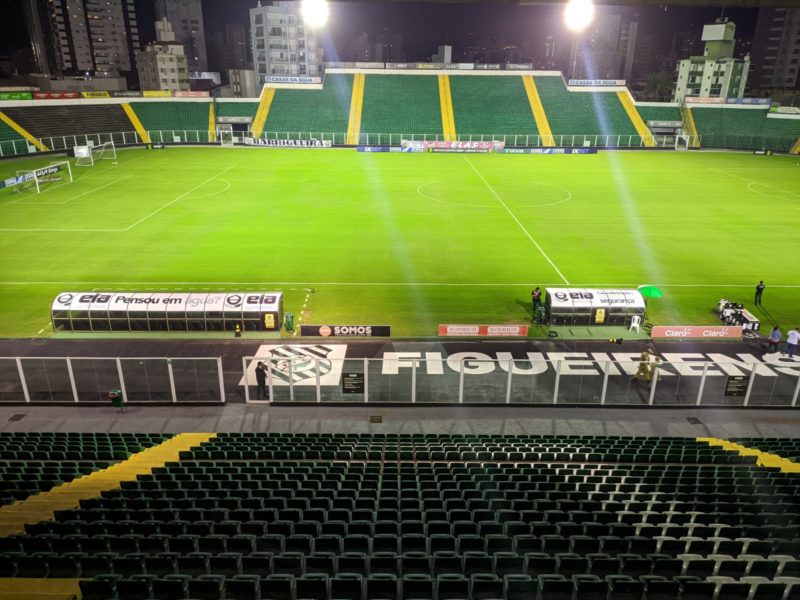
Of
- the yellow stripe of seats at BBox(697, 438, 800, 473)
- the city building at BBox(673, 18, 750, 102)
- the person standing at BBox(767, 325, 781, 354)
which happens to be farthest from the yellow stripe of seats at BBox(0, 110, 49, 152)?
the city building at BBox(673, 18, 750, 102)

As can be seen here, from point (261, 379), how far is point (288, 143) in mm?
72480

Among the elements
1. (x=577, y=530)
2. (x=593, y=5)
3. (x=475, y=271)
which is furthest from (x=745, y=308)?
(x=577, y=530)

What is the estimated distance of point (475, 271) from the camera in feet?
109

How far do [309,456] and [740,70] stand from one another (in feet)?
458

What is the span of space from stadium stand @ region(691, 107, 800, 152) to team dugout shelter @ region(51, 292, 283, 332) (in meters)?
87.8

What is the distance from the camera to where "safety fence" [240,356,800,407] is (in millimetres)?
19531

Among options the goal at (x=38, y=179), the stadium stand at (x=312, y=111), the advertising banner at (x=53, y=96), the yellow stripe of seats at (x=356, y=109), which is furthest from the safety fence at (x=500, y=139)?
the goal at (x=38, y=179)

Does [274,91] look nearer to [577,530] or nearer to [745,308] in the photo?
[745,308]

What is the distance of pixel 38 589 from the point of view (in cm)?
768

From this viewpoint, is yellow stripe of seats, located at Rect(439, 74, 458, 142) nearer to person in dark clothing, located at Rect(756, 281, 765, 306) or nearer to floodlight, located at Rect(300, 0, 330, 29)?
floodlight, located at Rect(300, 0, 330, 29)

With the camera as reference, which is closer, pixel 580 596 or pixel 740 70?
pixel 580 596

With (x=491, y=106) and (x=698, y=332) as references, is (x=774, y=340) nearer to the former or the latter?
(x=698, y=332)

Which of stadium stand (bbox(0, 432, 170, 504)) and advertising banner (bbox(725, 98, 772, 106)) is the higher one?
advertising banner (bbox(725, 98, 772, 106))

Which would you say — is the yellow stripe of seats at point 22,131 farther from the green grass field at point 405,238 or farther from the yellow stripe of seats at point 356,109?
the yellow stripe of seats at point 356,109
